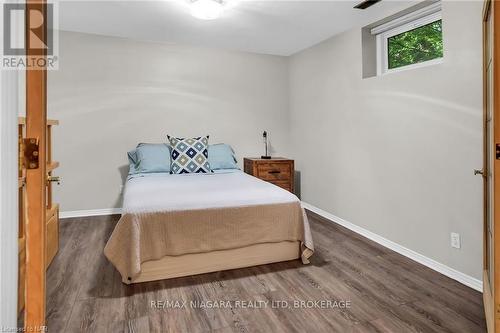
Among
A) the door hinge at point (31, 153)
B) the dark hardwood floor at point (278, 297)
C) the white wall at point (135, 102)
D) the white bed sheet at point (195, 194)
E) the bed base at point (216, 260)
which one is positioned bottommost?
the dark hardwood floor at point (278, 297)

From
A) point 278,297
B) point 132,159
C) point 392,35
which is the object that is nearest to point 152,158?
point 132,159

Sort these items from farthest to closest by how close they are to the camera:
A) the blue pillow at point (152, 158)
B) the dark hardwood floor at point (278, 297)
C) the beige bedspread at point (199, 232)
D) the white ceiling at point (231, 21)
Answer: the blue pillow at point (152, 158)
the white ceiling at point (231, 21)
the beige bedspread at point (199, 232)
the dark hardwood floor at point (278, 297)

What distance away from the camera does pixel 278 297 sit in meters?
2.08

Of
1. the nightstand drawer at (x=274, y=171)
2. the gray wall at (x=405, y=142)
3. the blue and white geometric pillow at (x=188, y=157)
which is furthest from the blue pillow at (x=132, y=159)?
the gray wall at (x=405, y=142)

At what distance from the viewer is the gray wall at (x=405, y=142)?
7.41 ft

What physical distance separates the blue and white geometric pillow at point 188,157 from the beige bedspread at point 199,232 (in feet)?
4.76

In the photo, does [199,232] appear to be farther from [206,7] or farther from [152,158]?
[206,7]

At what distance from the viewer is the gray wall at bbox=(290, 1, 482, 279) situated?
226 centimetres

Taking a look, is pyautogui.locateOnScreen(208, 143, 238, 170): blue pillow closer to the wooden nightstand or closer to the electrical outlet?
the wooden nightstand

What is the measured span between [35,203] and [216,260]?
1706 millimetres

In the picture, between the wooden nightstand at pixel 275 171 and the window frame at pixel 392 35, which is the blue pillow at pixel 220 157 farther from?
the window frame at pixel 392 35

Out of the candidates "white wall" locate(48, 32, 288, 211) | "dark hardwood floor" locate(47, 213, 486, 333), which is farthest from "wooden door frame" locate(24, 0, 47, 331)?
"white wall" locate(48, 32, 288, 211)

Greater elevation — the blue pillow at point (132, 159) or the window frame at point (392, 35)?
the window frame at point (392, 35)

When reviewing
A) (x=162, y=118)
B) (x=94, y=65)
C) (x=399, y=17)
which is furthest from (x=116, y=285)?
(x=399, y=17)
